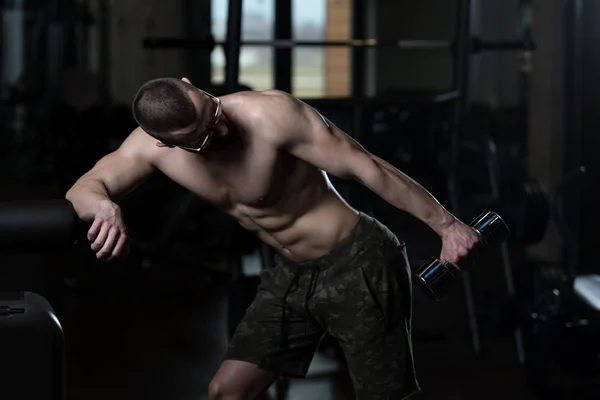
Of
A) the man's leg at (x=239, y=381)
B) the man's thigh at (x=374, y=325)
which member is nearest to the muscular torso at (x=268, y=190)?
the man's thigh at (x=374, y=325)

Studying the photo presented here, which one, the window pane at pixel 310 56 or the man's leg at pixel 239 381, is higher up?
the window pane at pixel 310 56

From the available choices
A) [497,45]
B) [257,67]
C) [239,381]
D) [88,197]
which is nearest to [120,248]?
[88,197]

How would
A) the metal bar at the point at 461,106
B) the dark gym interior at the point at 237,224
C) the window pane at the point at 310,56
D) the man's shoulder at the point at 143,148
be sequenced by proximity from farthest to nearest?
the window pane at the point at 310,56 → the metal bar at the point at 461,106 → the dark gym interior at the point at 237,224 → the man's shoulder at the point at 143,148

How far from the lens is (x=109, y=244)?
1.62 meters

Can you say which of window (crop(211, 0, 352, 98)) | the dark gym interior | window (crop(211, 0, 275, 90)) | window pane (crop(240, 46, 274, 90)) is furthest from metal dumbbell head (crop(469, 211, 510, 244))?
window pane (crop(240, 46, 274, 90))

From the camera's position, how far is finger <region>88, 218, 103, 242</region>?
1628 mm

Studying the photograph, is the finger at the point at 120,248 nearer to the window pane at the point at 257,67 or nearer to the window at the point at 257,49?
the window at the point at 257,49

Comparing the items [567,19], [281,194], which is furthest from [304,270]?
[567,19]

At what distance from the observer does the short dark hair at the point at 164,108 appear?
174cm

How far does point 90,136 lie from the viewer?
4.80 m

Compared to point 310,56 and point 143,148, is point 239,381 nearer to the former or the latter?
point 143,148

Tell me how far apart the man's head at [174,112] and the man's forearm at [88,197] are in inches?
6.1

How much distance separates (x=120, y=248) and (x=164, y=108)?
0.92 ft

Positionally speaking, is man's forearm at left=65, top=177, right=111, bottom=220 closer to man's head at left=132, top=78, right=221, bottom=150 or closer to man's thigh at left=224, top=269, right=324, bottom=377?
man's head at left=132, top=78, right=221, bottom=150
